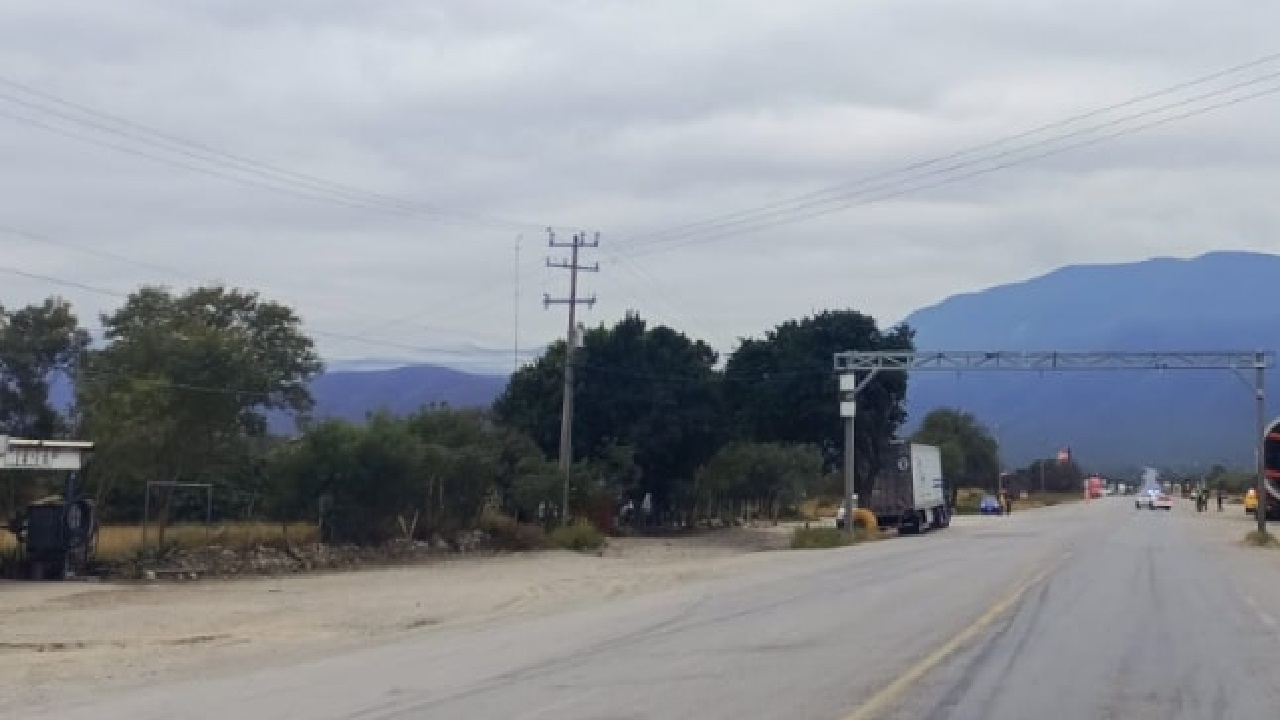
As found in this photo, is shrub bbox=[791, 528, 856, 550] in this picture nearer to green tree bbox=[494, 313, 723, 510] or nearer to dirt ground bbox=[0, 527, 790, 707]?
dirt ground bbox=[0, 527, 790, 707]

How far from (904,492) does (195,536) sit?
1485 inches

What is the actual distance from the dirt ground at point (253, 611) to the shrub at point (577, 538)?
804 centimetres

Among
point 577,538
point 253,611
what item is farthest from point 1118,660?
point 577,538

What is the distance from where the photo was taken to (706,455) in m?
77.3

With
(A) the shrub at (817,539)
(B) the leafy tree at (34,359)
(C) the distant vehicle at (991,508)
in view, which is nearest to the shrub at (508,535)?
(A) the shrub at (817,539)

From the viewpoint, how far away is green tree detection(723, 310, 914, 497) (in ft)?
297

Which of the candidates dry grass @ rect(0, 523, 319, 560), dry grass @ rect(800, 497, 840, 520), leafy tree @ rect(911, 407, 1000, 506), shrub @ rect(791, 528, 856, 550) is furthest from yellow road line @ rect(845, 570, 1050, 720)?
leafy tree @ rect(911, 407, 1000, 506)

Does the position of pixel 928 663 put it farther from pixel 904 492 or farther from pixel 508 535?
pixel 904 492

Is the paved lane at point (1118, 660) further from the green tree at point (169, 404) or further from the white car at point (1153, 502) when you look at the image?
the white car at point (1153, 502)

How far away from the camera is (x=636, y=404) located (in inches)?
2918

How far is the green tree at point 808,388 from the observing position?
90.4 meters

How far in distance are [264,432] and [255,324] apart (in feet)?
39.9

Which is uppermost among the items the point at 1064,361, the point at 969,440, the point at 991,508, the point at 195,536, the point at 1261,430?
the point at 969,440

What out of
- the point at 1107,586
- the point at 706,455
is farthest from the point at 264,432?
the point at 1107,586
